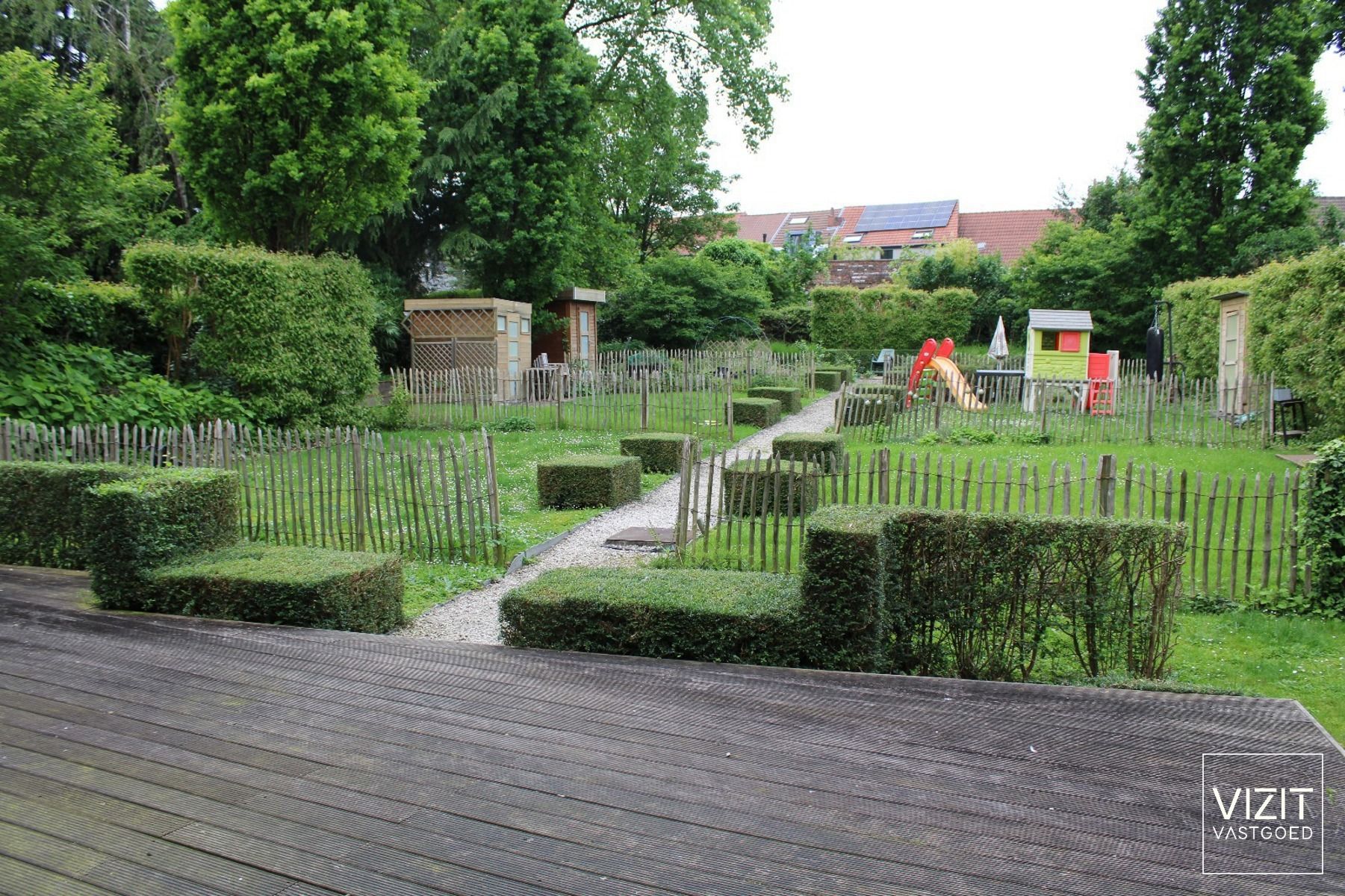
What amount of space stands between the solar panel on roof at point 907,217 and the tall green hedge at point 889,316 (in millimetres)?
26173

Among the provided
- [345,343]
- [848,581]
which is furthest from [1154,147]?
[848,581]

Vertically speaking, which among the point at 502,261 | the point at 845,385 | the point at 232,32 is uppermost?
the point at 232,32

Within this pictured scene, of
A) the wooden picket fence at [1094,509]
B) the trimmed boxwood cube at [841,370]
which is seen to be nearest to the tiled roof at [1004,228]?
the trimmed boxwood cube at [841,370]

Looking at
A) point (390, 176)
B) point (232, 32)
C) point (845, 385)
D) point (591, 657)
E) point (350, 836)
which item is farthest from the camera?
point (390, 176)

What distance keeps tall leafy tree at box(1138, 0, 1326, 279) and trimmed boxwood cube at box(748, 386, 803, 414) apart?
15884 millimetres

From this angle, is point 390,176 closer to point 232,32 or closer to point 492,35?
point 232,32

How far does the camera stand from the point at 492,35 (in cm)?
2716

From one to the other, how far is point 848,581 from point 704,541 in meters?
3.59

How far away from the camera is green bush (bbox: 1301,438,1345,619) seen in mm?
7516

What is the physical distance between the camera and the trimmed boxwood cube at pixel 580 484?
12.5 meters

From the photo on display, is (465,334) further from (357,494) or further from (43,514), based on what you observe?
(43,514)

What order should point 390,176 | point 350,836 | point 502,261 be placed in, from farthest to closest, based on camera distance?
point 502,261, point 390,176, point 350,836

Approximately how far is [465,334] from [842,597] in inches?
903

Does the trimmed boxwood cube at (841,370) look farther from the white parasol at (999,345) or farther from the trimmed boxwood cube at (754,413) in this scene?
the trimmed boxwood cube at (754,413)
